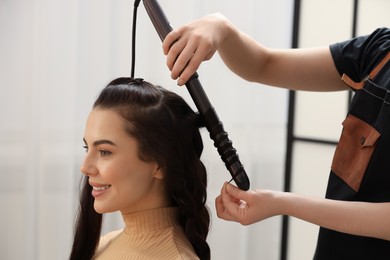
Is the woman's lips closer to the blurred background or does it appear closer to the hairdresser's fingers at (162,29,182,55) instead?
the hairdresser's fingers at (162,29,182,55)

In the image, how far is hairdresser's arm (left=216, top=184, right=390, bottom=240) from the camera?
96 centimetres

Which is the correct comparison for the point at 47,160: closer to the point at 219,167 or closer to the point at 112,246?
the point at 219,167

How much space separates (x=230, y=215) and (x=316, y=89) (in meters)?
0.47

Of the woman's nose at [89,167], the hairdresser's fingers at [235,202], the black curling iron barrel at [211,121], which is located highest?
the black curling iron barrel at [211,121]

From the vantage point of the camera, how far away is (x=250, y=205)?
0.96 metres

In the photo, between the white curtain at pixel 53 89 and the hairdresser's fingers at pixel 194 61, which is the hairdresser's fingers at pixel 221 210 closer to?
the hairdresser's fingers at pixel 194 61

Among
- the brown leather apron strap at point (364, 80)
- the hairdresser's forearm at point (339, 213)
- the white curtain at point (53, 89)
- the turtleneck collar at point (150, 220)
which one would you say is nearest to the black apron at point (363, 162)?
the brown leather apron strap at point (364, 80)

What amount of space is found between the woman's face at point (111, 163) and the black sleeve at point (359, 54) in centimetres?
52

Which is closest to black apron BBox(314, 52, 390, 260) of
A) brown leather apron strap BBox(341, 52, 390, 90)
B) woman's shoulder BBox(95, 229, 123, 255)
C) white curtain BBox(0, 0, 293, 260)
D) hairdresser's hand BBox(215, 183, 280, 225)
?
brown leather apron strap BBox(341, 52, 390, 90)

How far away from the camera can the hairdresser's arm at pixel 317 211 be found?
963 mm

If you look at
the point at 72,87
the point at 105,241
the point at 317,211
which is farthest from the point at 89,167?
the point at 72,87

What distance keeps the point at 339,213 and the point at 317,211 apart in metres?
0.04

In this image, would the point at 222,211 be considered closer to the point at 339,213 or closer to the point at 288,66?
the point at 339,213

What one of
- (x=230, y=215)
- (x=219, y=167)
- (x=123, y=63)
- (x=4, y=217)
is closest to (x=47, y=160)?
(x=4, y=217)
